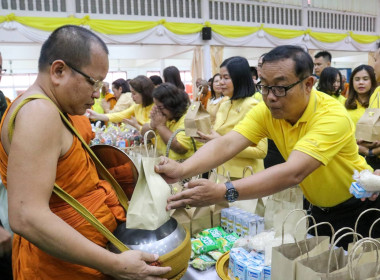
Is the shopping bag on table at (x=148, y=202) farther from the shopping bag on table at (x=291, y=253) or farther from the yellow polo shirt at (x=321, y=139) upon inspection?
the yellow polo shirt at (x=321, y=139)

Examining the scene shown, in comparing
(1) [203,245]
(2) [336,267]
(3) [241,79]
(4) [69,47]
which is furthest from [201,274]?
(3) [241,79]

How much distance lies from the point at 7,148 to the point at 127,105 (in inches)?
167

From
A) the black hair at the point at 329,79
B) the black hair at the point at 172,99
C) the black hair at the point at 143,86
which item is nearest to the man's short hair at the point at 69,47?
the black hair at the point at 172,99

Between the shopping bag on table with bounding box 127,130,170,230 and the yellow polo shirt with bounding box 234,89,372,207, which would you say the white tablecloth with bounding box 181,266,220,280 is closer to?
the shopping bag on table with bounding box 127,130,170,230

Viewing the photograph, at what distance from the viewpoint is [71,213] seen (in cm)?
103

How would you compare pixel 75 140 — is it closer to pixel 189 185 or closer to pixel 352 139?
pixel 189 185

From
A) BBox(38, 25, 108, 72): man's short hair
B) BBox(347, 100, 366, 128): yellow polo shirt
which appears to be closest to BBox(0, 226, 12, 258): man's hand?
BBox(38, 25, 108, 72): man's short hair

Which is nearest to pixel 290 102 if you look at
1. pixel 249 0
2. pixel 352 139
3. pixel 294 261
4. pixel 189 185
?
pixel 352 139

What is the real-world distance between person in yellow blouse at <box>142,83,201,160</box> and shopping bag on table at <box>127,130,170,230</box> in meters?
1.50

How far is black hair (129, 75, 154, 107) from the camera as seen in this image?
3670 millimetres

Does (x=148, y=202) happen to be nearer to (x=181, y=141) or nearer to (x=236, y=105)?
(x=181, y=141)

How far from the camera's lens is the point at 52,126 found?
0.92 metres

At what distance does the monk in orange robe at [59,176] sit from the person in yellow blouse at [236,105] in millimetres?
1423

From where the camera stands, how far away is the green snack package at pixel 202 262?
1357 millimetres
